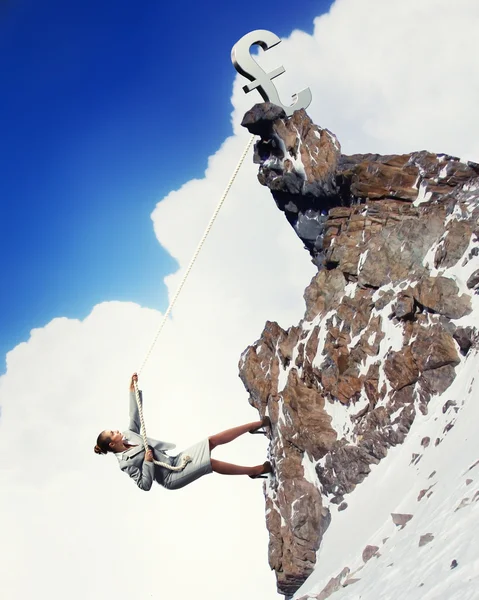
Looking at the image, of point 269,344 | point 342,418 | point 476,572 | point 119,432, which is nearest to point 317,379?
point 342,418

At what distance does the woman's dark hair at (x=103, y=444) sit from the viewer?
14.4m

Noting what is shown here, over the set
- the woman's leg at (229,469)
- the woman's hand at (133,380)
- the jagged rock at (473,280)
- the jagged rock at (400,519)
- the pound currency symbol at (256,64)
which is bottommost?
the jagged rock at (400,519)

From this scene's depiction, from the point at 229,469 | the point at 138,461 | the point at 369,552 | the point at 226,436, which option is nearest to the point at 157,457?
the point at 138,461

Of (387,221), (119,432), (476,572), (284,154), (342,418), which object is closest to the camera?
(476,572)

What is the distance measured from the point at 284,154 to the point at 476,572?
1886cm

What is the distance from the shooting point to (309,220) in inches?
938

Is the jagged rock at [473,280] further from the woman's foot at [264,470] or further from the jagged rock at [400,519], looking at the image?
the woman's foot at [264,470]

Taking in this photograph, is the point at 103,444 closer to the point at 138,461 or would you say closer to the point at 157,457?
the point at 138,461

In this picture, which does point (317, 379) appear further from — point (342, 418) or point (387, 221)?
point (387, 221)

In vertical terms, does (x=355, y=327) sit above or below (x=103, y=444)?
above

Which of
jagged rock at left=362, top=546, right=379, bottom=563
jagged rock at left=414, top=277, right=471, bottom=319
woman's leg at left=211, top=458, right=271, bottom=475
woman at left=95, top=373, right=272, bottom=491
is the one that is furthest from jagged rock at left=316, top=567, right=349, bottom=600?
jagged rock at left=414, top=277, right=471, bottom=319

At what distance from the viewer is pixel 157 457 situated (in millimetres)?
15172

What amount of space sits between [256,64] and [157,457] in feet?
46.2

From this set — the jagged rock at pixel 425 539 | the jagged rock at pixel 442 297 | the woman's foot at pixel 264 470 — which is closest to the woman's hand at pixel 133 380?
the woman's foot at pixel 264 470
